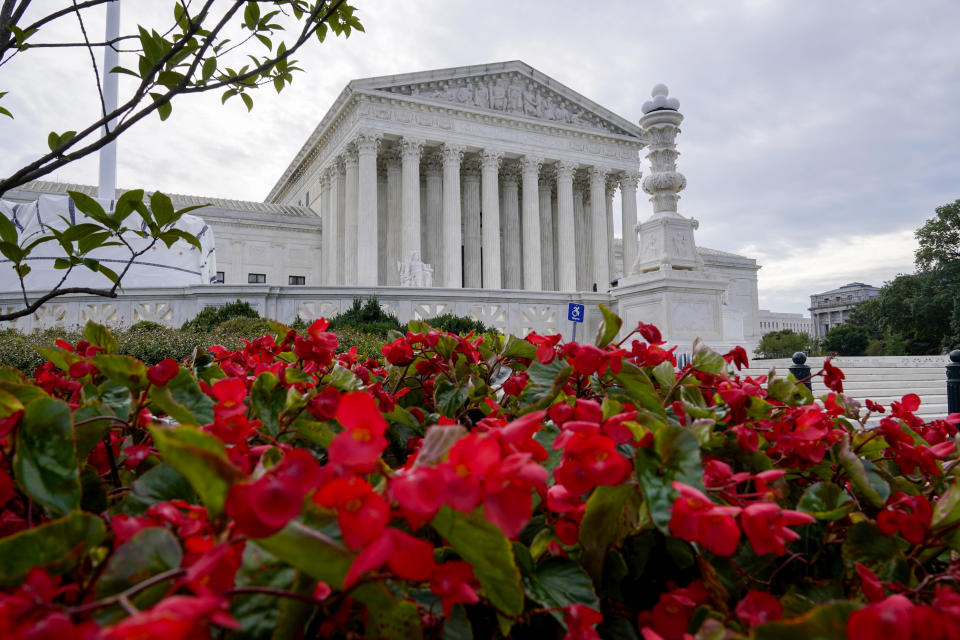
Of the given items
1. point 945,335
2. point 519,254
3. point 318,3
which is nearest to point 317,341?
point 318,3

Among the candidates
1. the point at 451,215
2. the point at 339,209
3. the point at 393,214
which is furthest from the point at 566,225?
the point at 339,209

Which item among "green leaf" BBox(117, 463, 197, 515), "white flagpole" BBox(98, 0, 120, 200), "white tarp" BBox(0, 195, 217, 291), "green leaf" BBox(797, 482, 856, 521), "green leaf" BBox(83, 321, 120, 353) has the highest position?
"white flagpole" BBox(98, 0, 120, 200)

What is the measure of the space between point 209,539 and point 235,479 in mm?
169

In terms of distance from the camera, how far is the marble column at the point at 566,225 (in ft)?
122

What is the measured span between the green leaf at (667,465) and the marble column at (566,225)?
119 feet

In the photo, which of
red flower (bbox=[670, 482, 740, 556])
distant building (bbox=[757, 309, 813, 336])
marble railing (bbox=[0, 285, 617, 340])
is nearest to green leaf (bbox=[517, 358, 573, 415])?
red flower (bbox=[670, 482, 740, 556])

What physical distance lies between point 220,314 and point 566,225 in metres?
26.9

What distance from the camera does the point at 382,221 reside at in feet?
123

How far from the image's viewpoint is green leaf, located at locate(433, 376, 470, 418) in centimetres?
151

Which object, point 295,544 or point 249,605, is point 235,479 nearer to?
point 295,544

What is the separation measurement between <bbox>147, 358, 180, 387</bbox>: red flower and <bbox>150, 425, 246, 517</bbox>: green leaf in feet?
1.83

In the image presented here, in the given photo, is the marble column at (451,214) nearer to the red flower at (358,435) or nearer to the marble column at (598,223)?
the marble column at (598,223)

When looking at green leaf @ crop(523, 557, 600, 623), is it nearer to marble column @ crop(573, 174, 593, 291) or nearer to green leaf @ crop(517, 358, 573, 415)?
green leaf @ crop(517, 358, 573, 415)

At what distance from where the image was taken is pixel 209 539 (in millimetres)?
680
